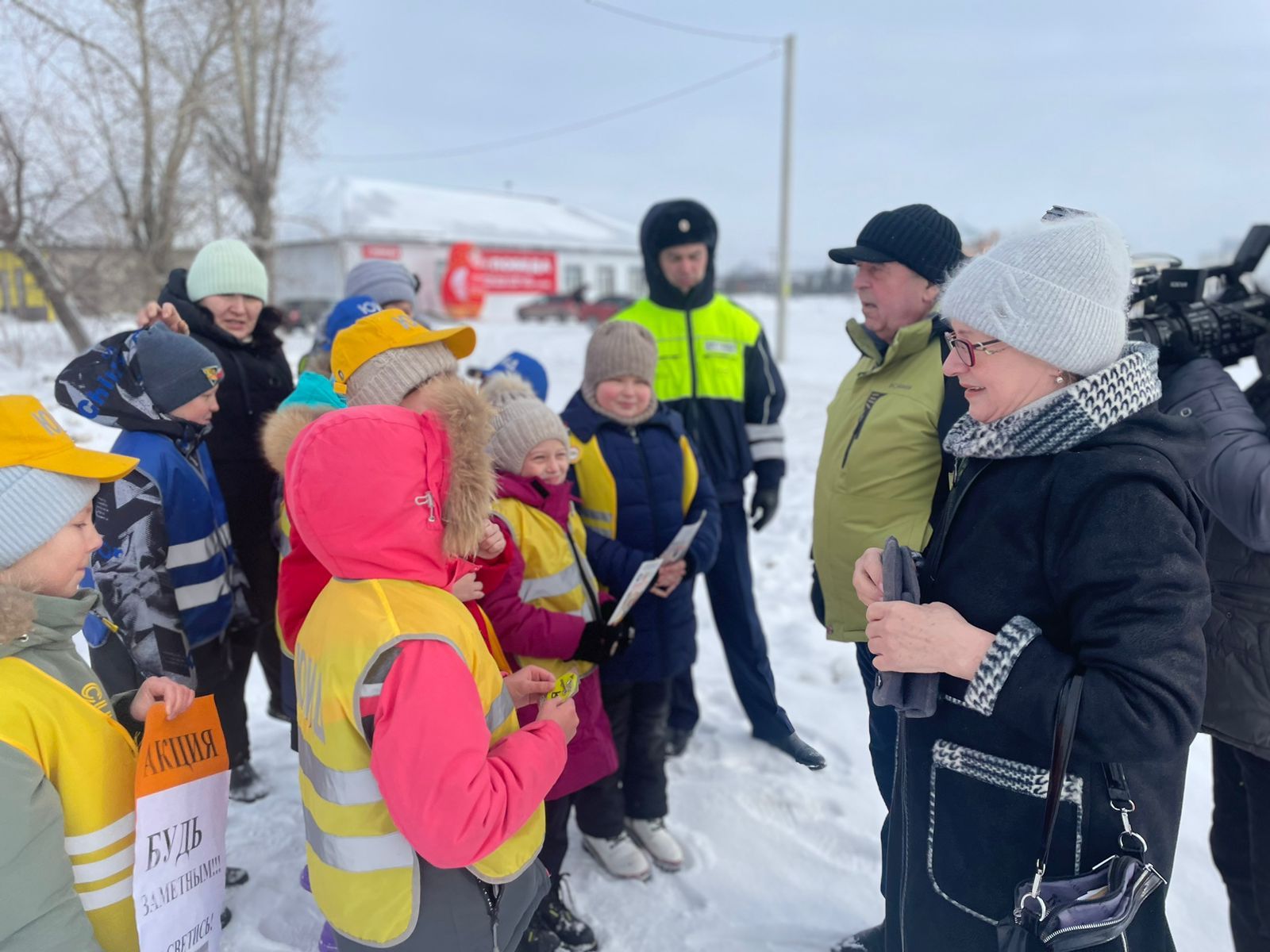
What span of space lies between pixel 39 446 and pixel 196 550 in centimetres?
118

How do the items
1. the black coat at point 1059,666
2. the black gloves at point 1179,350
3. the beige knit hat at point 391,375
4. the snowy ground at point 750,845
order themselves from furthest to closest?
the snowy ground at point 750,845 < the beige knit hat at point 391,375 < the black gloves at point 1179,350 < the black coat at point 1059,666

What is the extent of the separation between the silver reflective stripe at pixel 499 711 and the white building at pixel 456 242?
25072mm

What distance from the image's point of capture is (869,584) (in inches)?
65.2

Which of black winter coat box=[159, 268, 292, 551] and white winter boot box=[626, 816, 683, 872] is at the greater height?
black winter coat box=[159, 268, 292, 551]

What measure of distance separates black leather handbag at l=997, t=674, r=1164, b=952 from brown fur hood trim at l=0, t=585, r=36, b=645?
1.81m

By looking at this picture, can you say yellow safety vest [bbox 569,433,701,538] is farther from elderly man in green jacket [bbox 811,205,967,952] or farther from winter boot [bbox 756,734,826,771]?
winter boot [bbox 756,734,826,771]

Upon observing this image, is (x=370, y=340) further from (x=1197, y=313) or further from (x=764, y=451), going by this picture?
(x=1197, y=313)

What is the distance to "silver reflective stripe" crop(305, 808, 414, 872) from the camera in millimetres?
1440

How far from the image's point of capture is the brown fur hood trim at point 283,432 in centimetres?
206

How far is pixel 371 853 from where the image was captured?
1442 millimetres

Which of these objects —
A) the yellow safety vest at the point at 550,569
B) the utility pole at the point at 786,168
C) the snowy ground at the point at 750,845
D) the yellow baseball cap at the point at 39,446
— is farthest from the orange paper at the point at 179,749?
the utility pole at the point at 786,168

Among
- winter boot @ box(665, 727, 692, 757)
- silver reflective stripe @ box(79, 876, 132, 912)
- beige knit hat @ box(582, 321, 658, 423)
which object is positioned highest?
beige knit hat @ box(582, 321, 658, 423)

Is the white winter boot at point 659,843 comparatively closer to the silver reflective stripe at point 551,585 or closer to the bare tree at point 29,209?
the silver reflective stripe at point 551,585

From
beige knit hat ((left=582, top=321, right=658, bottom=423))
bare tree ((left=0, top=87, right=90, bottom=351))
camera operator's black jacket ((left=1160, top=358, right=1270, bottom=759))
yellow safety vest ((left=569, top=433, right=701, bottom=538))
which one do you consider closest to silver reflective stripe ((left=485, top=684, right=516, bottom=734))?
yellow safety vest ((left=569, top=433, right=701, bottom=538))
